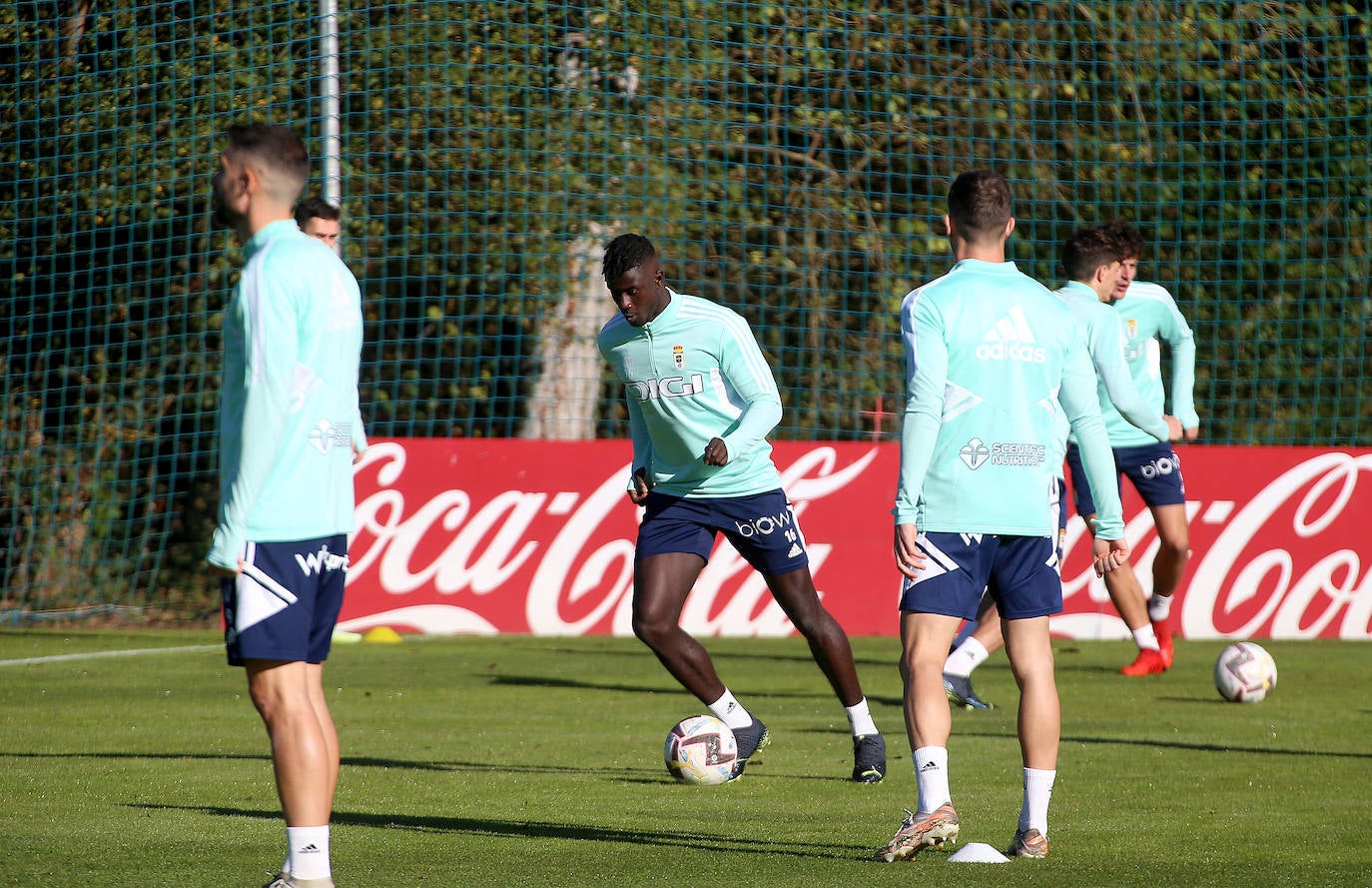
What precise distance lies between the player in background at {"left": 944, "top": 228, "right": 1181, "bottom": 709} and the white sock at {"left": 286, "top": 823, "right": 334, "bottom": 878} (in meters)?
2.14

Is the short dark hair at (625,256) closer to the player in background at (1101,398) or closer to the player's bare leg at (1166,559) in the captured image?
the player in background at (1101,398)

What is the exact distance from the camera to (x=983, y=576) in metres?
4.93

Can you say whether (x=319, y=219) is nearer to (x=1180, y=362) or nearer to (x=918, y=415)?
(x=918, y=415)

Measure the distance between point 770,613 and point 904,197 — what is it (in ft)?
17.5

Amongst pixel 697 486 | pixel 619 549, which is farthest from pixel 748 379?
pixel 619 549

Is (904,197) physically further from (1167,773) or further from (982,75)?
(1167,773)

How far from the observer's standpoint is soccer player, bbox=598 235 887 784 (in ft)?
21.2

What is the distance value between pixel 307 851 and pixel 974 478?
204cm

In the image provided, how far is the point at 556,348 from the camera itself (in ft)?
50.7

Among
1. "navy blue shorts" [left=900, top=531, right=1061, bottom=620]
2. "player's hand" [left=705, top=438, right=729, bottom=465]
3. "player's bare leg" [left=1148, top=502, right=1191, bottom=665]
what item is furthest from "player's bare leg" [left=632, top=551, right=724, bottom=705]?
"player's bare leg" [left=1148, top=502, right=1191, bottom=665]

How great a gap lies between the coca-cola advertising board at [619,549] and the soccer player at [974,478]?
7.48 meters

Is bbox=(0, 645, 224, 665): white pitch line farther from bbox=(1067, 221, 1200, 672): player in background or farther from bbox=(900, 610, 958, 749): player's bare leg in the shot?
bbox=(900, 610, 958, 749): player's bare leg

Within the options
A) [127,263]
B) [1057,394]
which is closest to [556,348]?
[127,263]

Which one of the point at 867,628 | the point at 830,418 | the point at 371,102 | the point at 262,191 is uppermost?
the point at 371,102
